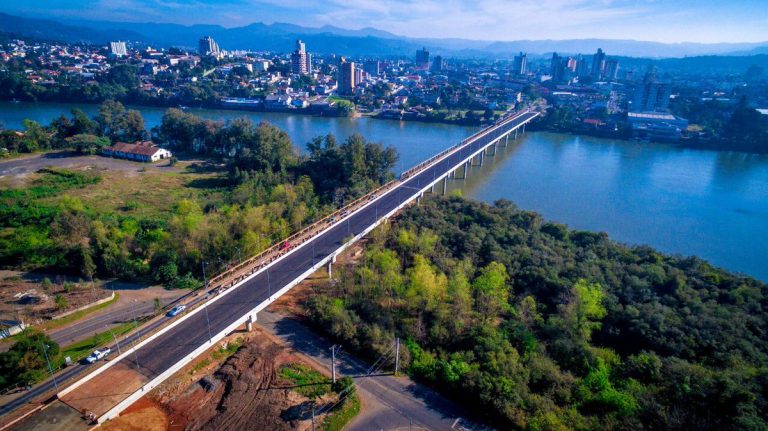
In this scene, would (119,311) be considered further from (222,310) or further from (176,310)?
(222,310)

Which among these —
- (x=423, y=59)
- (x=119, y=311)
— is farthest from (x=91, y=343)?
(x=423, y=59)

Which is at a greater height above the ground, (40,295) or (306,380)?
(40,295)

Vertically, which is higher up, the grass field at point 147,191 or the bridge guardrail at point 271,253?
the bridge guardrail at point 271,253

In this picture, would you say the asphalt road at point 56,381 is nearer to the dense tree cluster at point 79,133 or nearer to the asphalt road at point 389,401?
the asphalt road at point 389,401

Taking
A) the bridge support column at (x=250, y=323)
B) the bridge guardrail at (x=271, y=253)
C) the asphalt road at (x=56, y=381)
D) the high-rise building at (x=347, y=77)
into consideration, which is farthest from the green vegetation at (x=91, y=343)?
the high-rise building at (x=347, y=77)

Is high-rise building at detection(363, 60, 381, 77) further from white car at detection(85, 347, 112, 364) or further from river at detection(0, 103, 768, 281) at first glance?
white car at detection(85, 347, 112, 364)

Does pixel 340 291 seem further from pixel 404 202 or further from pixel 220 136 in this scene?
pixel 220 136
